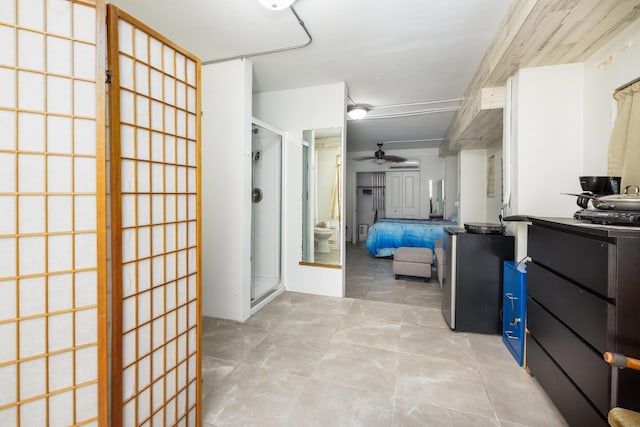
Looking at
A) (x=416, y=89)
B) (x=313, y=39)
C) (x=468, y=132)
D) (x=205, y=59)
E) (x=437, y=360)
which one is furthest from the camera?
(x=468, y=132)

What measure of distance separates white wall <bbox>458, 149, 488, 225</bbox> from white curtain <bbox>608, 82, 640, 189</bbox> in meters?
3.66

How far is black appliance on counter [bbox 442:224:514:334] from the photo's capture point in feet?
7.95

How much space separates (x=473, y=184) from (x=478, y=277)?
341 centimetres

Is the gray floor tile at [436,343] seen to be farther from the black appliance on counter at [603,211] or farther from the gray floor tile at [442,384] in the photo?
the black appliance on counter at [603,211]

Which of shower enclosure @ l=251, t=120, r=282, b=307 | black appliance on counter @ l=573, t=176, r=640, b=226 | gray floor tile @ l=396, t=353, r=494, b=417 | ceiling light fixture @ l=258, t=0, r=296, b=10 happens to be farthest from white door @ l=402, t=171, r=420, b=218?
ceiling light fixture @ l=258, t=0, r=296, b=10

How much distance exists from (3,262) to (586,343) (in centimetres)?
224

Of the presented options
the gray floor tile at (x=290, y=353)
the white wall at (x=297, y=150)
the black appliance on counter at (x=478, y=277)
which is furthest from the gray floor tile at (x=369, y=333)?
the white wall at (x=297, y=150)

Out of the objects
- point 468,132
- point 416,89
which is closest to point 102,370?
point 416,89

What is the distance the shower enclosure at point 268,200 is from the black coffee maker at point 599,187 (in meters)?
2.89

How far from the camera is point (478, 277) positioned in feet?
8.08

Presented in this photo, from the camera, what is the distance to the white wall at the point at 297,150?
3400 millimetres

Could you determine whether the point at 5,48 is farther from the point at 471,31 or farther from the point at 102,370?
the point at 471,31

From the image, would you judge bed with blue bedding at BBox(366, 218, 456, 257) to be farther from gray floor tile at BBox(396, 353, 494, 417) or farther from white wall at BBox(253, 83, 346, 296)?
gray floor tile at BBox(396, 353, 494, 417)

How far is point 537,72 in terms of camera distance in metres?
2.26
